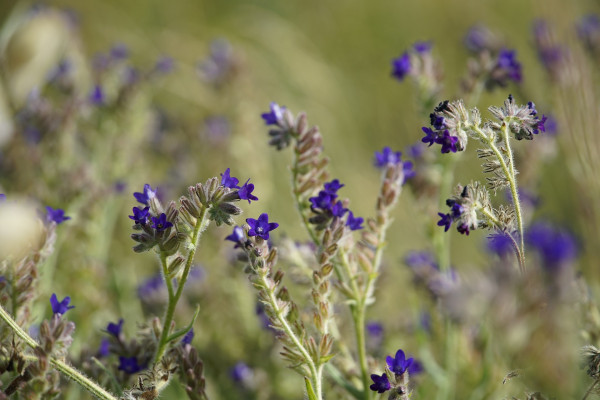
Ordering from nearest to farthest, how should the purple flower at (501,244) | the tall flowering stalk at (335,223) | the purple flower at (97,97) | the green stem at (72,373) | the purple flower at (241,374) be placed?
the purple flower at (501,244)
the green stem at (72,373)
the tall flowering stalk at (335,223)
the purple flower at (241,374)
the purple flower at (97,97)

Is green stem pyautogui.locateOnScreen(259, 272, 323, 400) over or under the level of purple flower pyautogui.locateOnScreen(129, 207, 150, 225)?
under

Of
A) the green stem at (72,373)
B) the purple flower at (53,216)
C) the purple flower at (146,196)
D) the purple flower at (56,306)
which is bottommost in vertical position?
the green stem at (72,373)

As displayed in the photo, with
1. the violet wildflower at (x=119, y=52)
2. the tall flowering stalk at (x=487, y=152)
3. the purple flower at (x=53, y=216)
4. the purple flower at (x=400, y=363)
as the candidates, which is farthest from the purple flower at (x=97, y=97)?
the purple flower at (x=400, y=363)

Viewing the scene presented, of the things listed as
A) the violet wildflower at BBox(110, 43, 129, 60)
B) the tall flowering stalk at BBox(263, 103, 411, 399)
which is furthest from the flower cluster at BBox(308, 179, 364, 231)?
the violet wildflower at BBox(110, 43, 129, 60)

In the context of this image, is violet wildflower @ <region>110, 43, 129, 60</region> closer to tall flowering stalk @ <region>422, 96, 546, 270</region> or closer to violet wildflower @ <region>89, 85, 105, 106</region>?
violet wildflower @ <region>89, 85, 105, 106</region>

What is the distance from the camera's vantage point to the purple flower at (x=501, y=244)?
109 centimetres

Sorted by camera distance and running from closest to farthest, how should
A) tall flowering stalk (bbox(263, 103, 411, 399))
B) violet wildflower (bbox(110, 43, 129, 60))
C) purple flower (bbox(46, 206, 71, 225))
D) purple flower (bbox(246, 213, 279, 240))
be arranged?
purple flower (bbox(246, 213, 279, 240))
tall flowering stalk (bbox(263, 103, 411, 399))
purple flower (bbox(46, 206, 71, 225))
violet wildflower (bbox(110, 43, 129, 60))

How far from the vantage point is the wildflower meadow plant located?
1282mm

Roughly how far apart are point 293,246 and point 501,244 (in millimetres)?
779

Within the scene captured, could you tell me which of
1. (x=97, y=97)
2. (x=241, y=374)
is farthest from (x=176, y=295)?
(x=97, y=97)

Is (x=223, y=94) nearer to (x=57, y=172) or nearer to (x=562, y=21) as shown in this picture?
(x=57, y=172)

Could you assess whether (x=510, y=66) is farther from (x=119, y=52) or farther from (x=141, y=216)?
(x=119, y=52)

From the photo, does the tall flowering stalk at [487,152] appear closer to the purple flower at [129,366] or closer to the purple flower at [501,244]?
the purple flower at [501,244]

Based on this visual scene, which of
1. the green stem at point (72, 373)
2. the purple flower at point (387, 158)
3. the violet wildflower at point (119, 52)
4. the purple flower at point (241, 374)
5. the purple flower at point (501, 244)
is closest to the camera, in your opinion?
the purple flower at point (501, 244)
